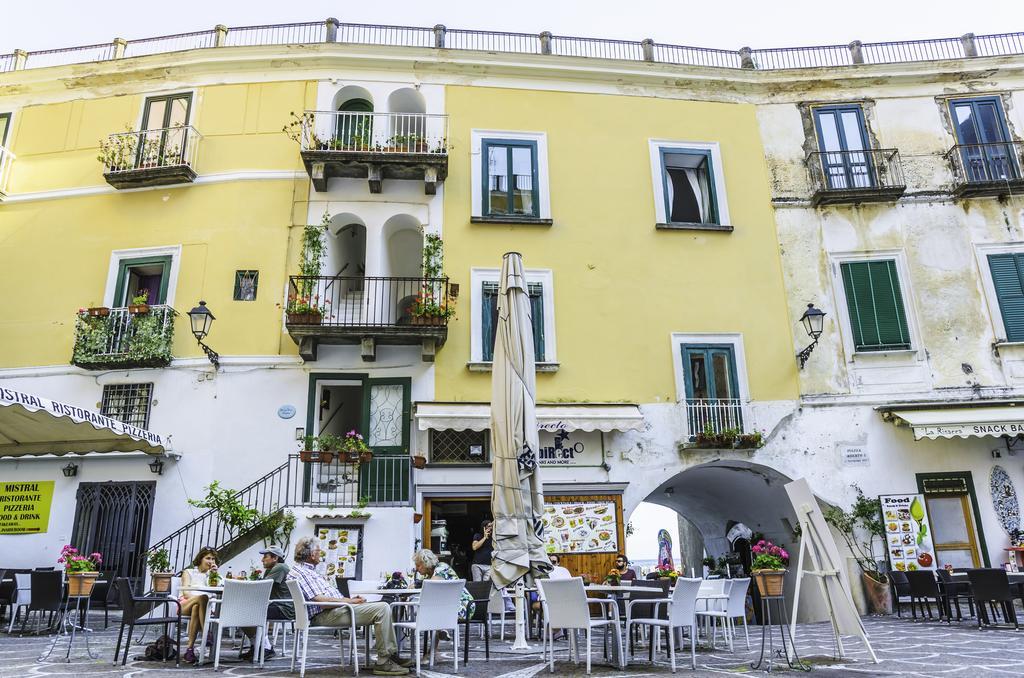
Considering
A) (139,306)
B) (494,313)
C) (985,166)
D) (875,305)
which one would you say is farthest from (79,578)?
(985,166)

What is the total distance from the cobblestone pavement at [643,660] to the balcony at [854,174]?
869 centimetres

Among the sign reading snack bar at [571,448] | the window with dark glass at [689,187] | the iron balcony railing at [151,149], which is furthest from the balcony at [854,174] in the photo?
the iron balcony railing at [151,149]

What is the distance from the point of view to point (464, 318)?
14172 mm

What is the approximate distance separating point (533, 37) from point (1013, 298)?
11227 millimetres

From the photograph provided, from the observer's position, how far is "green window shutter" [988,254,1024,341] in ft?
47.8

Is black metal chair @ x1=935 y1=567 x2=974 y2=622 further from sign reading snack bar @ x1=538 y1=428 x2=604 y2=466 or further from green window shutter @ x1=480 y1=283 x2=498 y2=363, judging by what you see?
green window shutter @ x1=480 y1=283 x2=498 y2=363

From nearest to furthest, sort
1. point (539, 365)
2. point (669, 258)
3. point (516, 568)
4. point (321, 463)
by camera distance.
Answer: point (516, 568) < point (321, 463) < point (539, 365) < point (669, 258)

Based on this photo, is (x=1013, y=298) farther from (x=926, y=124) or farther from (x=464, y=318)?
(x=464, y=318)

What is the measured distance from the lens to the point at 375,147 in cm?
1480

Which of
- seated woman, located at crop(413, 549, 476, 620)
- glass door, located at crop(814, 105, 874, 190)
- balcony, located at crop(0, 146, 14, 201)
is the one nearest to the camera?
seated woman, located at crop(413, 549, 476, 620)

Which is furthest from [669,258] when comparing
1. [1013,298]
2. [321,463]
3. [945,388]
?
[321,463]

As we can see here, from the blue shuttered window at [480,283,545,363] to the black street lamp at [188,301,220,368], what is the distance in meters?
4.89

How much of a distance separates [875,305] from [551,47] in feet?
28.6

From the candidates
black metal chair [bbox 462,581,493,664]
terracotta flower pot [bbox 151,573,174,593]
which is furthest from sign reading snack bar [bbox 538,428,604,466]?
terracotta flower pot [bbox 151,573,174,593]
